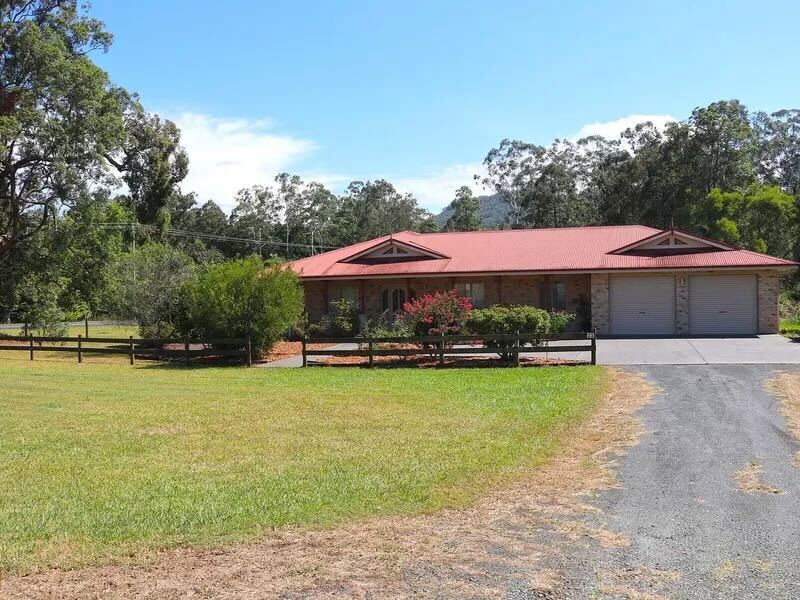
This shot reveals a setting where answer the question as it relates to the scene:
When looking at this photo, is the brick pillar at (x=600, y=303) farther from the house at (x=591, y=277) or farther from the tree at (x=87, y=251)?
the tree at (x=87, y=251)

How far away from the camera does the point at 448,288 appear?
107ft

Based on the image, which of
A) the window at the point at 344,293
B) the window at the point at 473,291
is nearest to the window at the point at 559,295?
the window at the point at 473,291

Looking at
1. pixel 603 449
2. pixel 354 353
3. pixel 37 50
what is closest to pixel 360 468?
pixel 603 449

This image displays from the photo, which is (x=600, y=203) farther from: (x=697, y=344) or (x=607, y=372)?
(x=607, y=372)

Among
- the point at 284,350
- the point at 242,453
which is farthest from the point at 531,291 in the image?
the point at 242,453

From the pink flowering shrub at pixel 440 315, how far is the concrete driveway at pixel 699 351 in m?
4.22

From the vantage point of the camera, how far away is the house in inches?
1144

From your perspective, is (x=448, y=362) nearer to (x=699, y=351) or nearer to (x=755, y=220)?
(x=699, y=351)

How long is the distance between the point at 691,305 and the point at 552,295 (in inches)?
218

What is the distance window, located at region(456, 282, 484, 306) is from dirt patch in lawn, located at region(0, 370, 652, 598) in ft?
84.0

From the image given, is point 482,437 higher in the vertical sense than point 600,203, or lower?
lower

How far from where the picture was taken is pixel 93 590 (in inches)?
191

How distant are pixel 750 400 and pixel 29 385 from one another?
→ 1488cm

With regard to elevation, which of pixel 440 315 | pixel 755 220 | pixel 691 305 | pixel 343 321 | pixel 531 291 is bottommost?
pixel 343 321
